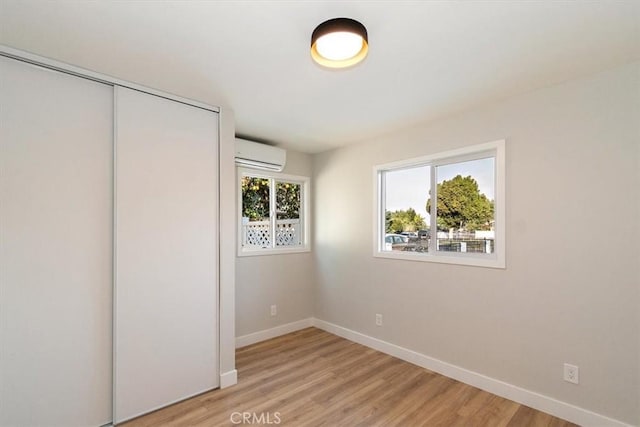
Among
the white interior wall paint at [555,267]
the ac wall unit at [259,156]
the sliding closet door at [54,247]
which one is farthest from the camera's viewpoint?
the ac wall unit at [259,156]

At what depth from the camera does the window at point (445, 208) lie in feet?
8.44

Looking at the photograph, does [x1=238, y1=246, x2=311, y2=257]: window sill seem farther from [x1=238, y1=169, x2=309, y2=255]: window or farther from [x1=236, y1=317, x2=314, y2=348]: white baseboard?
[x1=236, y1=317, x2=314, y2=348]: white baseboard

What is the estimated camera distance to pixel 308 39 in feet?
5.44

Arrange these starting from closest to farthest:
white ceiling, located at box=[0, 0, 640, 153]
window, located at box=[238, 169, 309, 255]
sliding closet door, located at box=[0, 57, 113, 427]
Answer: white ceiling, located at box=[0, 0, 640, 153] < sliding closet door, located at box=[0, 57, 113, 427] < window, located at box=[238, 169, 309, 255]

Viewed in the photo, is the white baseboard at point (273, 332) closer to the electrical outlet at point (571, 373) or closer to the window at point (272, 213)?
the window at point (272, 213)

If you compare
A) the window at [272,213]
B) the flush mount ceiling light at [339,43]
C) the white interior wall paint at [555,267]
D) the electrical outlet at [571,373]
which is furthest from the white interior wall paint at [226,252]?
the electrical outlet at [571,373]

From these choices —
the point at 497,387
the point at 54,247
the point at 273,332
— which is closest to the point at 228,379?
the point at 273,332

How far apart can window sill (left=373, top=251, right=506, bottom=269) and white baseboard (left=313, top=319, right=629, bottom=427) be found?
92 cm

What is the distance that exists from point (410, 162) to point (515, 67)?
51.0 inches

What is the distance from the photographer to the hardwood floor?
2117 millimetres

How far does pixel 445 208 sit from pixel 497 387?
1.54m

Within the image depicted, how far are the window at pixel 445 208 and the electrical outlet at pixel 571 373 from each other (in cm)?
80

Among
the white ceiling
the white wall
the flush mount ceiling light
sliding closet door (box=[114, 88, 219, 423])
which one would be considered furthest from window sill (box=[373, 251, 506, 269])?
the flush mount ceiling light

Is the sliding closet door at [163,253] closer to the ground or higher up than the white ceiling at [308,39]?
closer to the ground
